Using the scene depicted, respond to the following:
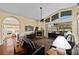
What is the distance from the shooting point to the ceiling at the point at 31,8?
192 cm

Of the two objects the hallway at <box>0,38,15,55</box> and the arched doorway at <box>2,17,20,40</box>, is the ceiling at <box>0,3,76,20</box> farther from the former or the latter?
the hallway at <box>0,38,15,55</box>

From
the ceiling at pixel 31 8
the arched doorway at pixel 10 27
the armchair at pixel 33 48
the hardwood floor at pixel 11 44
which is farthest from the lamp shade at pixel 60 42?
the arched doorway at pixel 10 27

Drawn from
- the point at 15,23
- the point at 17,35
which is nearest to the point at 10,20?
the point at 15,23

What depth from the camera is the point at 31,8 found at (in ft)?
6.40

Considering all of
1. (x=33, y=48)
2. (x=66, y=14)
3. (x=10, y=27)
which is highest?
(x=66, y=14)

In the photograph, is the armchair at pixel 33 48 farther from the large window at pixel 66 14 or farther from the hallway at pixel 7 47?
the large window at pixel 66 14

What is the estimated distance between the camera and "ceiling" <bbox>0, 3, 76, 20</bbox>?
1924 mm

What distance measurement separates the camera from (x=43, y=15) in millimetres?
1969

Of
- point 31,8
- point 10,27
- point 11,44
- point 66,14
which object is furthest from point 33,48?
point 66,14

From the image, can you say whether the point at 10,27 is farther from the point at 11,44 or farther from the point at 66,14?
the point at 66,14

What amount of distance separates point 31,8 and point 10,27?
0.39 metres

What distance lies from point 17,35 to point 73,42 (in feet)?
2.54

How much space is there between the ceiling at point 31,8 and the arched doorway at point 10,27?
113 millimetres

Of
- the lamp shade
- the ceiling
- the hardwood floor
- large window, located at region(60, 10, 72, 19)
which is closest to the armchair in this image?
the hardwood floor
